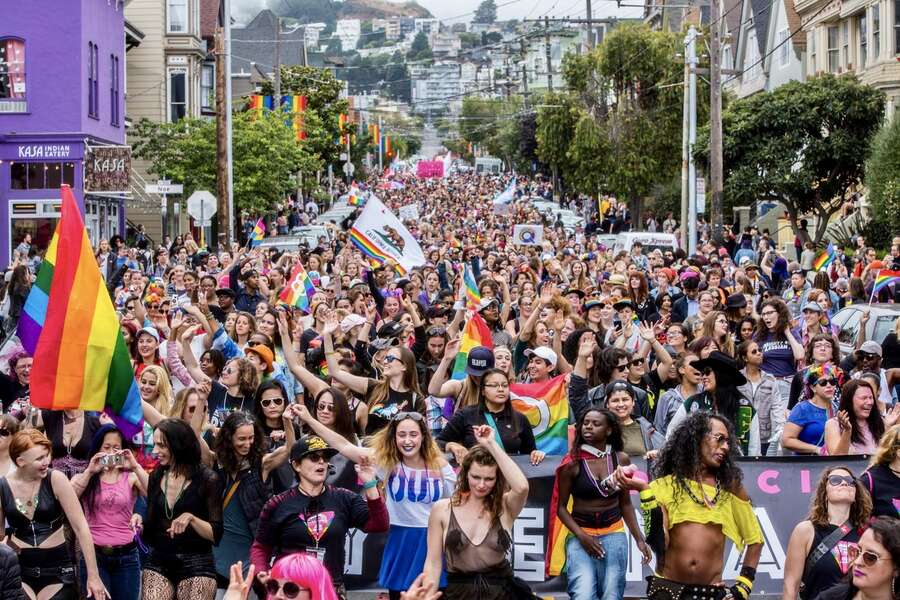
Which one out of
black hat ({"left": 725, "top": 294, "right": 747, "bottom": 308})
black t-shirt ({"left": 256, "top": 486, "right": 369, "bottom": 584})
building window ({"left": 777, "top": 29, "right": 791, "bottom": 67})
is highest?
building window ({"left": 777, "top": 29, "right": 791, "bottom": 67})

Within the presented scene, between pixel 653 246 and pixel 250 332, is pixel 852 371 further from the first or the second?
pixel 653 246

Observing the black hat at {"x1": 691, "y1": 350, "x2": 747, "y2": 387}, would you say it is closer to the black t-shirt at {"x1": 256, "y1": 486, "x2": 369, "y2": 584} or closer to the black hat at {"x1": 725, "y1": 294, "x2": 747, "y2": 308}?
the black t-shirt at {"x1": 256, "y1": 486, "x2": 369, "y2": 584}

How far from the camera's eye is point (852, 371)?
12391 mm

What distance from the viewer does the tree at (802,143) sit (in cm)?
4003

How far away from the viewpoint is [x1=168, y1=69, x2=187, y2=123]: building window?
5369 centimetres

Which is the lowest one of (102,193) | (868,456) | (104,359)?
(868,456)

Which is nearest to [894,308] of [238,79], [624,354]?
[624,354]

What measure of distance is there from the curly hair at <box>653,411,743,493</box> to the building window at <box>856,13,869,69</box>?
3555cm

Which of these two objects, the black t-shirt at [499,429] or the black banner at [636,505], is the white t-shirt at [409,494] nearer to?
the black t-shirt at [499,429]

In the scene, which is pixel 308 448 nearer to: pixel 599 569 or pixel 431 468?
pixel 431 468

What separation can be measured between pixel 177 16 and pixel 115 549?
47.8m

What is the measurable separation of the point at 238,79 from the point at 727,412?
230 ft

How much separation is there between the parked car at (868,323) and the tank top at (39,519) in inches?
391

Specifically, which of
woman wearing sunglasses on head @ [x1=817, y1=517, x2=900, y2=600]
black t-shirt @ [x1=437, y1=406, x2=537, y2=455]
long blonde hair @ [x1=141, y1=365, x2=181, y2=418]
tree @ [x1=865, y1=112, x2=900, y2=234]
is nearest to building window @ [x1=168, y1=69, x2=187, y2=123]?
tree @ [x1=865, y1=112, x2=900, y2=234]
